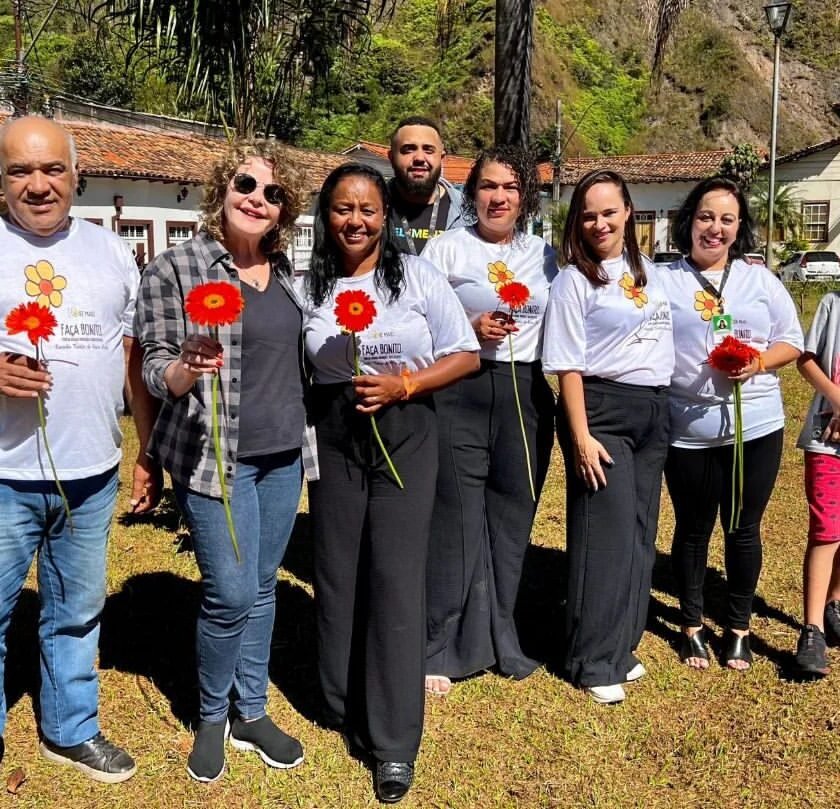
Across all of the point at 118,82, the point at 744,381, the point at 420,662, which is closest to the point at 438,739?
the point at 420,662

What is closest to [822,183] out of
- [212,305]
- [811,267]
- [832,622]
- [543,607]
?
[811,267]

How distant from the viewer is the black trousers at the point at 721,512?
374 cm

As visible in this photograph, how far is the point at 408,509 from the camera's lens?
3.04 metres

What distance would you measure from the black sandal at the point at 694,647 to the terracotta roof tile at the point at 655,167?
4110 centimetres

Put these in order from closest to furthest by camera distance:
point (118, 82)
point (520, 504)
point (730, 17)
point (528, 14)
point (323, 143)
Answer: point (520, 504), point (528, 14), point (118, 82), point (323, 143), point (730, 17)

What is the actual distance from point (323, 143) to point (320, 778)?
1844 inches

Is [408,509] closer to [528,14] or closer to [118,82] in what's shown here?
[528,14]

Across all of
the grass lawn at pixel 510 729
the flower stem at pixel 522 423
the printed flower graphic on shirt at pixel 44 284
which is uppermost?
the printed flower graphic on shirt at pixel 44 284

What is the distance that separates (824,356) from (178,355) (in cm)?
272

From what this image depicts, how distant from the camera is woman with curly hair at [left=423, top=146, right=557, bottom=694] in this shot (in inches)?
138

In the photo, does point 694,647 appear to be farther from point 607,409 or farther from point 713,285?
point 713,285

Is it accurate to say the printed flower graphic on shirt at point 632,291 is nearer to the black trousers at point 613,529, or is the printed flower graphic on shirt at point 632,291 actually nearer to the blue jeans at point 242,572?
the black trousers at point 613,529

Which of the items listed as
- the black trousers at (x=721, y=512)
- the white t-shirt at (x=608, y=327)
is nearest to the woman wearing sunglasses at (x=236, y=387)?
the white t-shirt at (x=608, y=327)

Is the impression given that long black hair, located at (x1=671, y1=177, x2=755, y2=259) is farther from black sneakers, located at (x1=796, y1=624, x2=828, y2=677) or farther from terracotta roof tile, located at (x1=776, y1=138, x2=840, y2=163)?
terracotta roof tile, located at (x1=776, y1=138, x2=840, y2=163)
